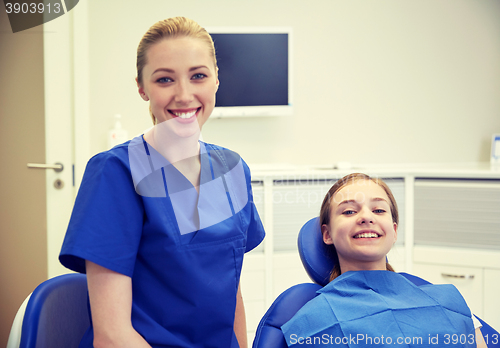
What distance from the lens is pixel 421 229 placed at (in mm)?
2137

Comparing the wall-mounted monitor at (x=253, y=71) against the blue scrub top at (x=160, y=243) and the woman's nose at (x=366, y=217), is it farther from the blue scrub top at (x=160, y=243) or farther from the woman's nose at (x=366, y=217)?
the blue scrub top at (x=160, y=243)

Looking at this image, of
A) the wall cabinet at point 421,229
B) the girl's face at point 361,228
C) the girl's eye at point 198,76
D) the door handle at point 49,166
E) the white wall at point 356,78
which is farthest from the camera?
the white wall at point 356,78

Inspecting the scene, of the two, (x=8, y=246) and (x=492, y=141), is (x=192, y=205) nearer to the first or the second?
(x=8, y=246)

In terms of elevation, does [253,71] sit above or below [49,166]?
above

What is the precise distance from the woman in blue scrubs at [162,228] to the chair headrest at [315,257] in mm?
333

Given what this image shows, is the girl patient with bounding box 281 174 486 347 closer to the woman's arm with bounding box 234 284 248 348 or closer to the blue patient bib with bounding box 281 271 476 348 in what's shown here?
the blue patient bib with bounding box 281 271 476 348

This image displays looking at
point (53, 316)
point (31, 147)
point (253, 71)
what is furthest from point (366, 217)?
point (31, 147)

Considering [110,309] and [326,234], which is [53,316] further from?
[326,234]

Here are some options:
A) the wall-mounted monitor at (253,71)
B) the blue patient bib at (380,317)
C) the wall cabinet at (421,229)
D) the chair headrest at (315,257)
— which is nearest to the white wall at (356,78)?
the wall-mounted monitor at (253,71)

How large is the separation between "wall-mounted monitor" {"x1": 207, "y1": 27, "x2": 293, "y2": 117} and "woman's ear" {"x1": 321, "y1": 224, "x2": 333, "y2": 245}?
3.94ft

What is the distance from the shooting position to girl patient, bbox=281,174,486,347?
99 cm

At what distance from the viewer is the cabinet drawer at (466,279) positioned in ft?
6.71

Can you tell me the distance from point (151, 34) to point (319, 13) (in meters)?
1.94

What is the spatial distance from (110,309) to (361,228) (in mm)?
761
